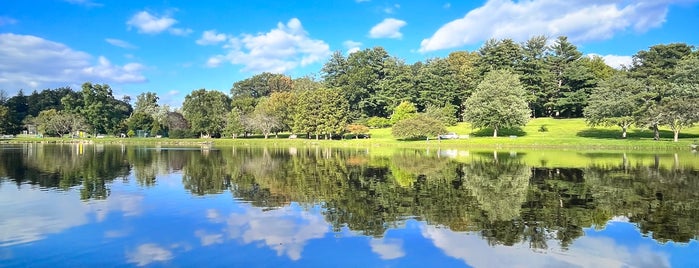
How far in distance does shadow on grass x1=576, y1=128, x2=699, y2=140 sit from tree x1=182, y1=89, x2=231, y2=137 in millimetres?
71832

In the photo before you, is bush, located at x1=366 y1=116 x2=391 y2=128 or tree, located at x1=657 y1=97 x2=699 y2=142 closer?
tree, located at x1=657 y1=97 x2=699 y2=142

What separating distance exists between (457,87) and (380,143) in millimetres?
32728

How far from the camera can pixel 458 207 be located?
17.4 meters

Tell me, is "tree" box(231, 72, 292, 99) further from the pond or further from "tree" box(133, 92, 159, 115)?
the pond

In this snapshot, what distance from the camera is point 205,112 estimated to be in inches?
4237

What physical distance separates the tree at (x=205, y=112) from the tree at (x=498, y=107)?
183 ft

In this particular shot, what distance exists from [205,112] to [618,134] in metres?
82.5

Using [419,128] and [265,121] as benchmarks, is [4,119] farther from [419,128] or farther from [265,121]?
[419,128]

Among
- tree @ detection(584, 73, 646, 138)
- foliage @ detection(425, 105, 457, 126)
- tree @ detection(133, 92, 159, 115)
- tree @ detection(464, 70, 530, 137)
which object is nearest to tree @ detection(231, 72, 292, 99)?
tree @ detection(133, 92, 159, 115)

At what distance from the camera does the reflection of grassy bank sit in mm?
58631

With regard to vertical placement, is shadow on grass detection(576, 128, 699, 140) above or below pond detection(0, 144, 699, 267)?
above

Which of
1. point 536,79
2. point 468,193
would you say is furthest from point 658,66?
point 468,193

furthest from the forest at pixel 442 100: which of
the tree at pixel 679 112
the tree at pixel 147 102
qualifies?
the tree at pixel 147 102

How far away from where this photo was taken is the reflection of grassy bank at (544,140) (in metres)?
58.6
